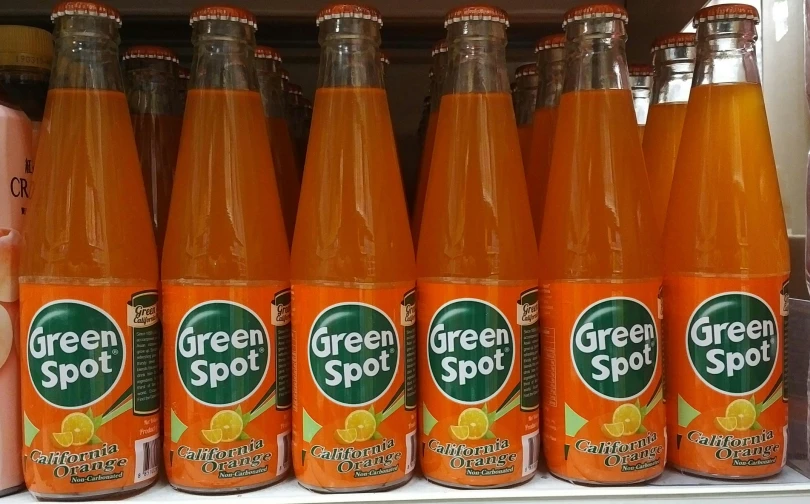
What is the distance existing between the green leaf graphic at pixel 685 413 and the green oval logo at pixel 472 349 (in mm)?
195

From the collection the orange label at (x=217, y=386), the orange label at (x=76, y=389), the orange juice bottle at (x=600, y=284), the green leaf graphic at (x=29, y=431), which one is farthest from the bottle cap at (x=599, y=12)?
the green leaf graphic at (x=29, y=431)

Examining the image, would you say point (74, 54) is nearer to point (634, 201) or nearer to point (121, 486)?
point (121, 486)

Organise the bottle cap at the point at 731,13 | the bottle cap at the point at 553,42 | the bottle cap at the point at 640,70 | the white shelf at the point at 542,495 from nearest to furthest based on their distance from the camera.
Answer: the white shelf at the point at 542,495 < the bottle cap at the point at 731,13 < the bottle cap at the point at 553,42 < the bottle cap at the point at 640,70

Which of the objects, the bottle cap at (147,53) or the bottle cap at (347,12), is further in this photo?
the bottle cap at (147,53)

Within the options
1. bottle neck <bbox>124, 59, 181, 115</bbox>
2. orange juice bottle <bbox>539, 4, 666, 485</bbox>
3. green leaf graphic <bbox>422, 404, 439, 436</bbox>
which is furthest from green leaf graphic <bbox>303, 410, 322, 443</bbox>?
bottle neck <bbox>124, 59, 181, 115</bbox>

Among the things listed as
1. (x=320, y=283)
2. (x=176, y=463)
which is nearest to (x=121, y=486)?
(x=176, y=463)

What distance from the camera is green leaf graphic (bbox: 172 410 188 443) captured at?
674 millimetres

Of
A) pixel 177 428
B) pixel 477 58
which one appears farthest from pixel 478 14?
pixel 177 428

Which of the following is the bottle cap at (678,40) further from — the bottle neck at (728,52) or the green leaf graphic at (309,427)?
the green leaf graphic at (309,427)

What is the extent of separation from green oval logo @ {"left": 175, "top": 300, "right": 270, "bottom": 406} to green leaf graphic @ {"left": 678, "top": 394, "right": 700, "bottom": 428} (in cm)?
45

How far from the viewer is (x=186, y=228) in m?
0.70

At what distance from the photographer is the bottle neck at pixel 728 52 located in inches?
29.4

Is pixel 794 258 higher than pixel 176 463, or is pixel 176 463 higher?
pixel 794 258

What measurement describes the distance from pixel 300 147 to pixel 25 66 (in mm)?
372
